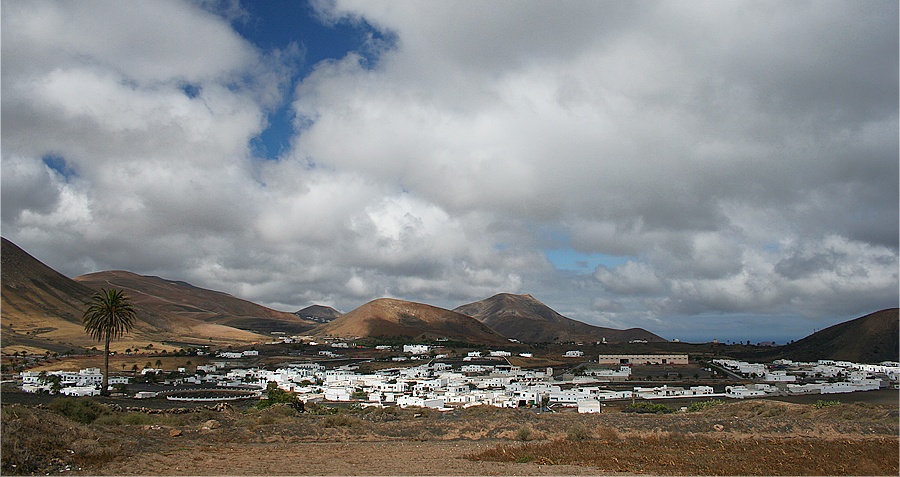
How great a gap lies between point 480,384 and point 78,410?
52801 millimetres

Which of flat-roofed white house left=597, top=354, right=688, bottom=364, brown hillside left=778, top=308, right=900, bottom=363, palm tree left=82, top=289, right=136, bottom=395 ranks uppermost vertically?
palm tree left=82, top=289, right=136, bottom=395

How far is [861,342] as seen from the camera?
126000mm

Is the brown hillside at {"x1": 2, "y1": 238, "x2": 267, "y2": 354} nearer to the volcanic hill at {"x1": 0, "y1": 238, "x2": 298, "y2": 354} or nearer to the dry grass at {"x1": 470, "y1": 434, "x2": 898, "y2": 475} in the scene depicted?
the volcanic hill at {"x1": 0, "y1": 238, "x2": 298, "y2": 354}

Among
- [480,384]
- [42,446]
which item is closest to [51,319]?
[480,384]

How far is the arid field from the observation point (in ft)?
53.9

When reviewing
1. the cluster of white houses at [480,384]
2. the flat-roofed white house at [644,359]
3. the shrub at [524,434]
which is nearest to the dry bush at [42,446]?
the shrub at [524,434]

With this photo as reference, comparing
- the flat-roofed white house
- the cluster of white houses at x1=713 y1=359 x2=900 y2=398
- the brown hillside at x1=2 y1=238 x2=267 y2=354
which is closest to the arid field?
the cluster of white houses at x1=713 y1=359 x2=900 y2=398

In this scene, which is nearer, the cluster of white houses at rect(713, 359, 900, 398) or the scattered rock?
the scattered rock

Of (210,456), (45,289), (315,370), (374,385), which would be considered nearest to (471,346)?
(315,370)

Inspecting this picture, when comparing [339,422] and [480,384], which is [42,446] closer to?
[339,422]

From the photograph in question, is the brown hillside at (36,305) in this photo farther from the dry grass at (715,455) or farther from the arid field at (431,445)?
the dry grass at (715,455)

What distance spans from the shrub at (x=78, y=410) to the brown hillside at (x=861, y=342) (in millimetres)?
133436

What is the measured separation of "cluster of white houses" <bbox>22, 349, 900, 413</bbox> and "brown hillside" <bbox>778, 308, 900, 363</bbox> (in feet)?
71.5

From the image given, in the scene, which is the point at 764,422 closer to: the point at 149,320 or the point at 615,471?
the point at 615,471
